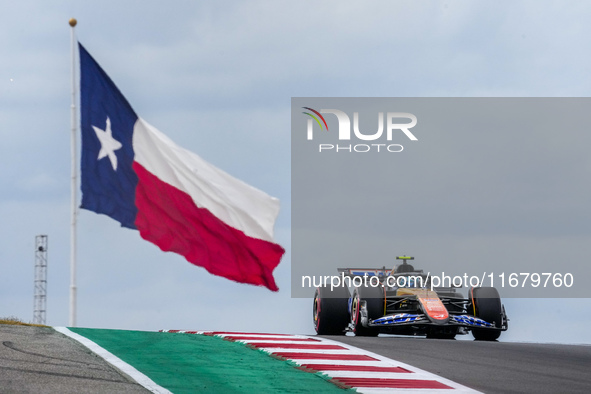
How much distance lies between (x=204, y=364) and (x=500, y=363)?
4.02 m

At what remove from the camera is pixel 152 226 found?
1184 cm

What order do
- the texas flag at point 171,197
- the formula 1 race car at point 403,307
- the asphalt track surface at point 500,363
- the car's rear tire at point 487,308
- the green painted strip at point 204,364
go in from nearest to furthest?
the green painted strip at point 204,364
the asphalt track surface at point 500,363
the texas flag at point 171,197
the formula 1 race car at point 403,307
the car's rear tire at point 487,308

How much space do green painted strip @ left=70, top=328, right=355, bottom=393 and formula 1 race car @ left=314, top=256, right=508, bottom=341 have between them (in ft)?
21.1

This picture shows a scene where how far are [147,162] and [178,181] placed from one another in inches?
21.2

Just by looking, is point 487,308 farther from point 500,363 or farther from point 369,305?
point 500,363

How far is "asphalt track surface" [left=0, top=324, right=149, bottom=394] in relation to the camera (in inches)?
326

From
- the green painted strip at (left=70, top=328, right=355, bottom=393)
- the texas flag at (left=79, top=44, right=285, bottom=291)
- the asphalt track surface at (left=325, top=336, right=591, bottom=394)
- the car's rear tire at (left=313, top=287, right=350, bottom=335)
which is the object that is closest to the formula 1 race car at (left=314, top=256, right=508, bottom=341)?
the car's rear tire at (left=313, top=287, right=350, bottom=335)

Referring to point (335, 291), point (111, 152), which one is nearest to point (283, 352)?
point (111, 152)

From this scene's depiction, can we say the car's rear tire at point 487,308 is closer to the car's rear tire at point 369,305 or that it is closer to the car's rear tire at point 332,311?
the car's rear tire at point 369,305

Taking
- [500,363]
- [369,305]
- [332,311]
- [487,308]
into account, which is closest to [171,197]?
[500,363]

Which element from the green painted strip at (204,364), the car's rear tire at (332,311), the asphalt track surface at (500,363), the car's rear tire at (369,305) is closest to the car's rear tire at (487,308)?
the car's rear tire at (369,305)

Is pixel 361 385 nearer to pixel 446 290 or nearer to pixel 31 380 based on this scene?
pixel 31 380

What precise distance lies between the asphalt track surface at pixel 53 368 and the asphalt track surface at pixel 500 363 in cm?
386

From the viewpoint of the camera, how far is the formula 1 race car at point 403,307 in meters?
18.6
